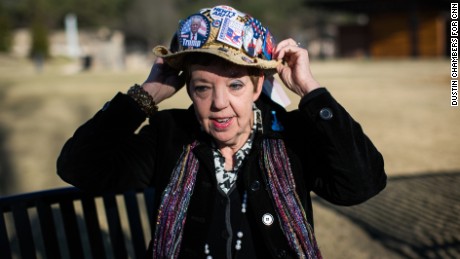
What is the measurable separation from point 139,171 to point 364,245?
9.02 ft

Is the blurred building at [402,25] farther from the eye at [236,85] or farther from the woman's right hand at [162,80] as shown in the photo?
the eye at [236,85]

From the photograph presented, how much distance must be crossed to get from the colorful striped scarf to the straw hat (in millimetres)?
377

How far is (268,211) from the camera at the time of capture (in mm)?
2072

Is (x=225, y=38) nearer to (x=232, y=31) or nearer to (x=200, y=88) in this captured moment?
(x=232, y=31)

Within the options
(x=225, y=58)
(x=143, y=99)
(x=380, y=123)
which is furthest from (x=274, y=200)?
(x=380, y=123)

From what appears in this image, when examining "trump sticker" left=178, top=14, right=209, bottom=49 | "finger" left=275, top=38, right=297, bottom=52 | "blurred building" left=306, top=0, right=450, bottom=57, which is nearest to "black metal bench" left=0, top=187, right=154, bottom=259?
"trump sticker" left=178, top=14, right=209, bottom=49

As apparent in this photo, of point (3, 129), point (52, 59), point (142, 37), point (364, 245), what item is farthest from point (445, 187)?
point (142, 37)

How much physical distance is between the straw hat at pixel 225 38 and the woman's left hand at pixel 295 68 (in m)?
0.07

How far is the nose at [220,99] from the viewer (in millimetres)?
2016

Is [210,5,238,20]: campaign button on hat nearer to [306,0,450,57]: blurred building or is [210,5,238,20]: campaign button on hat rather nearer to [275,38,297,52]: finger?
[275,38,297,52]: finger

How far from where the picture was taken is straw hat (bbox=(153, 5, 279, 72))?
6.55 feet

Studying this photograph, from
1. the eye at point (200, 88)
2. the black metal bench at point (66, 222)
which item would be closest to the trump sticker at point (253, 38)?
the eye at point (200, 88)

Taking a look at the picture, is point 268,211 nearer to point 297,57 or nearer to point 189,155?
point 189,155

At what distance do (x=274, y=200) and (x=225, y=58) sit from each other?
60cm
